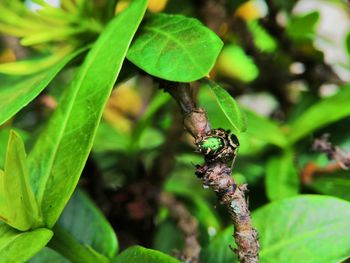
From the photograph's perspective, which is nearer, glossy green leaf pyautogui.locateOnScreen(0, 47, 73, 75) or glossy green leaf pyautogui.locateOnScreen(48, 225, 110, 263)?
glossy green leaf pyautogui.locateOnScreen(48, 225, 110, 263)

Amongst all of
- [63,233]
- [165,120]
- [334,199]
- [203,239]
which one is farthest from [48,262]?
[165,120]

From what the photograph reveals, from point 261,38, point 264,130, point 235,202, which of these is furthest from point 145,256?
point 261,38

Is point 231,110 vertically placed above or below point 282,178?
above

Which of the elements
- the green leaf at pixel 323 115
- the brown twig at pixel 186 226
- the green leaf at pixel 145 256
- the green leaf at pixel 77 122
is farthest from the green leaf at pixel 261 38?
the green leaf at pixel 145 256

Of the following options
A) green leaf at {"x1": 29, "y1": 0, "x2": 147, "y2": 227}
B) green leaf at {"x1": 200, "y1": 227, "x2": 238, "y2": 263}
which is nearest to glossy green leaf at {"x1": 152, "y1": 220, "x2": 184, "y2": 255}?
green leaf at {"x1": 200, "y1": 227, "x2": 238, "y2": 263}

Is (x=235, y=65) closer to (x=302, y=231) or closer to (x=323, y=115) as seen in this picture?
(x=323, y=115)

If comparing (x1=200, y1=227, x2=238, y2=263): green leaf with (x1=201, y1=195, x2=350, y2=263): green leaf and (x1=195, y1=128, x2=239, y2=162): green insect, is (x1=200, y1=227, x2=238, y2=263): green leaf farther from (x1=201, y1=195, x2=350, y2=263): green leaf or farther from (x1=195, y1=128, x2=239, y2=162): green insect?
(x1=195, y1=128, x2=239, y2=162): green insect

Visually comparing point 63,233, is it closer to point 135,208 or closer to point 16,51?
point 135,208

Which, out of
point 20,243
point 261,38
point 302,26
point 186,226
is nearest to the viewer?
point 20,243
